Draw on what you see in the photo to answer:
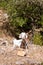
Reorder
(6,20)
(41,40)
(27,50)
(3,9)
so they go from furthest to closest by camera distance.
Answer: (3,9) → (6,20) → (41,40) → (27,50)

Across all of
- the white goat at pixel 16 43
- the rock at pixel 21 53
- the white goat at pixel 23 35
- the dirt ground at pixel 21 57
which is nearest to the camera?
the dirt ground at pixel 21 57

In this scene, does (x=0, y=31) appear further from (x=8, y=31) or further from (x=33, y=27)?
(x=33, y=27)

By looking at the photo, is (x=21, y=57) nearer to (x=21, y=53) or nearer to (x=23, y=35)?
(x=21, y=53)

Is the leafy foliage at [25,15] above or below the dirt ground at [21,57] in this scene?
above

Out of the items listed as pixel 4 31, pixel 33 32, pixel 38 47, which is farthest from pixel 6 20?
pixel 38 47

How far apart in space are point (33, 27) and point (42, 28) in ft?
1.06

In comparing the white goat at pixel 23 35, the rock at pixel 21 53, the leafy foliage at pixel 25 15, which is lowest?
the white goat at pixel 23 35

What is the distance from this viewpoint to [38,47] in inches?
345

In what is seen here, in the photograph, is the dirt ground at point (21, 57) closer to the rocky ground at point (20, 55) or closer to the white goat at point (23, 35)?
the rocky ground at point (20, 55)

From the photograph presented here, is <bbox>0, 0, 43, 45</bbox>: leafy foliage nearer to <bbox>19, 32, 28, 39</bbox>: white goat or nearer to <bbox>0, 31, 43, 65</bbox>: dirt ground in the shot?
<bbox>19, 32, 28, 39</bbox>: white goat

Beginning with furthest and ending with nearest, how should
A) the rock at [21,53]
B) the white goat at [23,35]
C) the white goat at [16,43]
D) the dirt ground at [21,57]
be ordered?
the white goat at [23,35]
the white goat at [16,43]
the rock at [21,53]
the dirt ground at [21,57]

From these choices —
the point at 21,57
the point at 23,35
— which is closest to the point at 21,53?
the point at 21,57

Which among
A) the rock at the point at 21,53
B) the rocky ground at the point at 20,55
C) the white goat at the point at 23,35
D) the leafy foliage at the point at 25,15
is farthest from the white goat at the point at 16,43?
the leafy foliage at the point at 25,15

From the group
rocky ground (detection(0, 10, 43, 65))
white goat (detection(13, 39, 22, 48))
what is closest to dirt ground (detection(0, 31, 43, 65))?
rocky ground (detection(0, 10, 43, 65))
